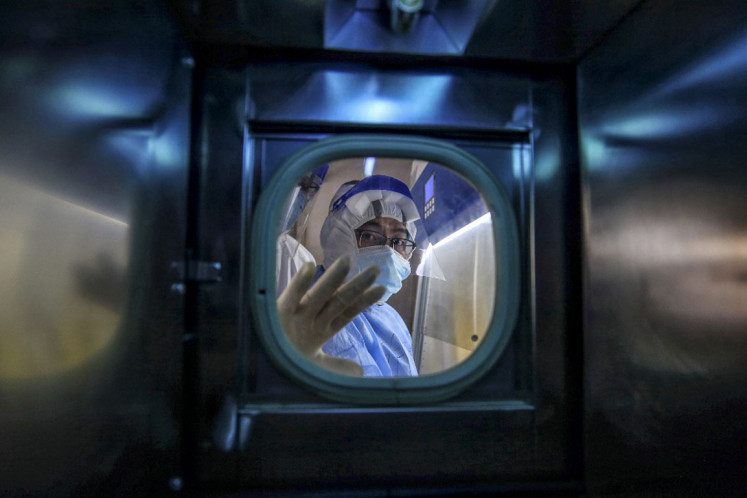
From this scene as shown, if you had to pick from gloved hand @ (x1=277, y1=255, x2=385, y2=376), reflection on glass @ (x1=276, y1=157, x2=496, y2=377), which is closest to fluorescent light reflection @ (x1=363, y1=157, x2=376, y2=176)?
reflection on glass @ (x1=276, y1=157, x2=496, y2=377)

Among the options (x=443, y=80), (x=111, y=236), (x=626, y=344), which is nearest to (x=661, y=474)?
(x=626, y=344)

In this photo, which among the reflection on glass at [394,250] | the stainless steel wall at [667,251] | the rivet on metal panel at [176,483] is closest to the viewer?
the stainless steel wall at [667,251]

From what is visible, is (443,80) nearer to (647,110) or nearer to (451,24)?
(451,24)

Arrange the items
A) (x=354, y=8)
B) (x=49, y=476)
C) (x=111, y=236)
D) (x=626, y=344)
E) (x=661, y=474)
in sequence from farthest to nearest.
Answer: (x=354, y=8) < (x=626, y=344) < (x=661, y=474) < (x=111, y=236) < (x=49, y=476)

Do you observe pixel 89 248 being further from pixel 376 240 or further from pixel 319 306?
pixel 376 240

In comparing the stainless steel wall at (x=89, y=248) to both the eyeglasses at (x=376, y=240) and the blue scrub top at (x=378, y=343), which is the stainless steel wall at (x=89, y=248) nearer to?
the blue scrub top at (x=378, y=343)

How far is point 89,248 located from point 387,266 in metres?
1.59

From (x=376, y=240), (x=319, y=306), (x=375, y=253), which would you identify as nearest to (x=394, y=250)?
(x=376, y=240)

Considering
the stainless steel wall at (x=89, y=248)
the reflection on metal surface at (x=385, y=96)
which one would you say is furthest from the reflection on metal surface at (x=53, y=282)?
the reflection on metal surface at (x=385, y=96)

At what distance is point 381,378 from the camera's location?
3.80 feet

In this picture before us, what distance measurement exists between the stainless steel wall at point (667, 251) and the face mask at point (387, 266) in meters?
1.11

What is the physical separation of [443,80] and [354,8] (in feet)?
0.91

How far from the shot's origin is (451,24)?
46.7 inches

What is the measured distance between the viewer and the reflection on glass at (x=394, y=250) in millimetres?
2131
